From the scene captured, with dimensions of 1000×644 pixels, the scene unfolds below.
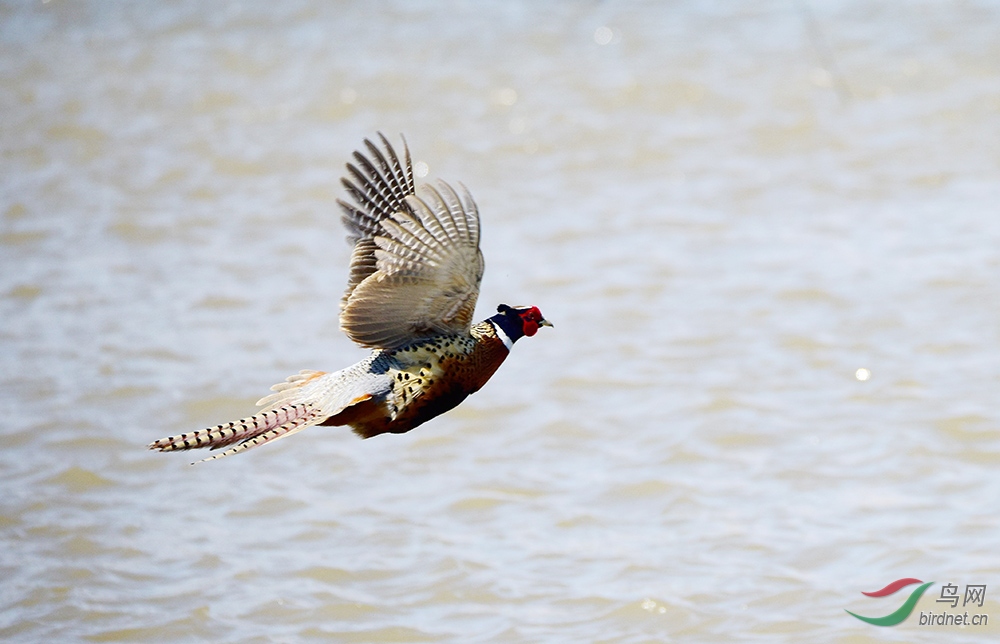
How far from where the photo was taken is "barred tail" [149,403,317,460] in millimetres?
3748

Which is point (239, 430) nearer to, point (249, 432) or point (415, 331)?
point (249, 432)

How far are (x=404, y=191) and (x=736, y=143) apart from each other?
6339 millimetres

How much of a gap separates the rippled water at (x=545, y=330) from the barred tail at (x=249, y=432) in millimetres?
2084

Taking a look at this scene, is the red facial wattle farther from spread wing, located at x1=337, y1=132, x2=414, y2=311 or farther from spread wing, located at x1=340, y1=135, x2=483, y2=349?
spread wing, located at x1=337, y1=132, x2=414, y2=311

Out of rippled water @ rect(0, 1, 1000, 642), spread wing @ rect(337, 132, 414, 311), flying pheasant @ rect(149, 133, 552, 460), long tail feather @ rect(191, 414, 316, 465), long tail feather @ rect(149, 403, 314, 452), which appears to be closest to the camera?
long tail feather @ rect(149, 403, 314, 452)

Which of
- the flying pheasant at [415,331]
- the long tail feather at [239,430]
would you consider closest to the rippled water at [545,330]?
the flying pheasant at [415,331]

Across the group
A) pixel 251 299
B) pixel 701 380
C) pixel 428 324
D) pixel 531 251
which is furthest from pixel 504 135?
pixel 428 324

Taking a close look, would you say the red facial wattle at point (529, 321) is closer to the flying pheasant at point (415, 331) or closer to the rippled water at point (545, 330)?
the flying pheasant at point (415, 331)

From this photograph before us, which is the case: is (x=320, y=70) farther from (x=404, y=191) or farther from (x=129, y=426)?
(x=404, y=191)

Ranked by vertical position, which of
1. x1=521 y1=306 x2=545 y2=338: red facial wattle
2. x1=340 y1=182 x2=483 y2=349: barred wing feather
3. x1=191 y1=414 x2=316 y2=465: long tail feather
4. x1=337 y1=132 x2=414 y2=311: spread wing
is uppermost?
x1=337 y1=132 x2=414 y2=311: spread wing

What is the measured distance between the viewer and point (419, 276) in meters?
4.30

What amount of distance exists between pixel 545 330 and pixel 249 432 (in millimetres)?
4406

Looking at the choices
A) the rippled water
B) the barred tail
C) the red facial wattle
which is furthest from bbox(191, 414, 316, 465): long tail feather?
the rippled water

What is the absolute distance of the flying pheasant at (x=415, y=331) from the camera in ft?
13.7
